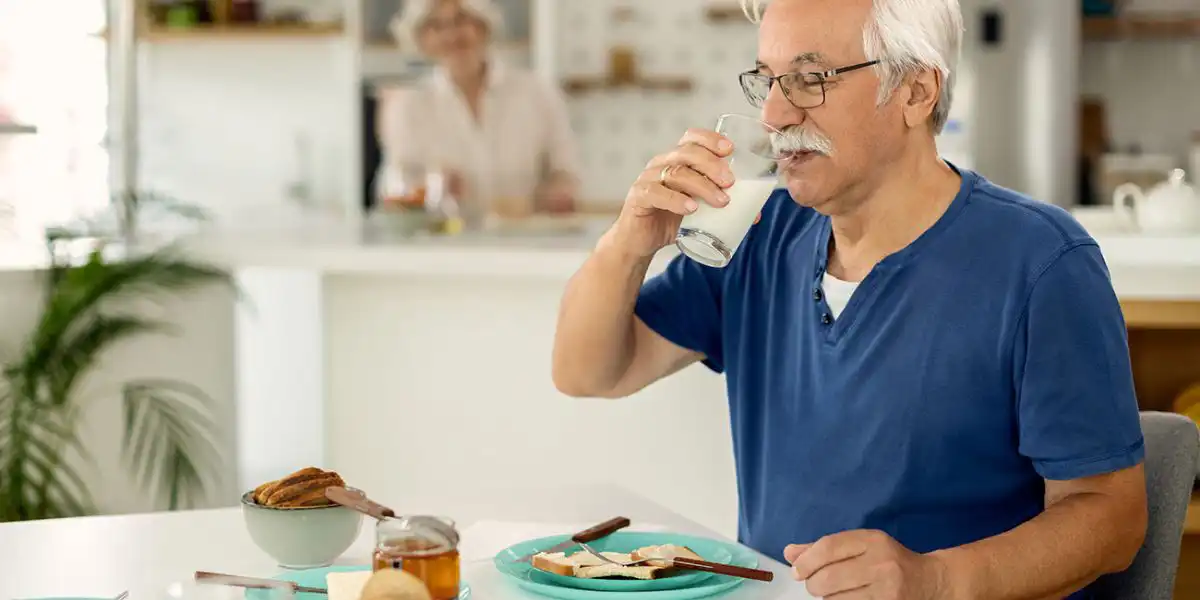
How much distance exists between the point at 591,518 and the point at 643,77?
484 centimetres

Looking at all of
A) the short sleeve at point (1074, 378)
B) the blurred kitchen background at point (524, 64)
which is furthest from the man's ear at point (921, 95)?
the blurred kitchen background at point (524, 64)

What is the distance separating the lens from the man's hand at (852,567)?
1072 mm

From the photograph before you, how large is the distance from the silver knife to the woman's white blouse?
3.33m

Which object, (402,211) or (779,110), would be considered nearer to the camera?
(779,110)

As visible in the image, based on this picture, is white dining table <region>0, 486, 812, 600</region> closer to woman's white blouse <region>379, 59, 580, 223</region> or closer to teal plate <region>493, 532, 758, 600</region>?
teal plate <region>493, 532, 758, 600</region>

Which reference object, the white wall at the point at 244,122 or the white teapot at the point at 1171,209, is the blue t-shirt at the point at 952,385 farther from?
the white wall at the point at 244,122

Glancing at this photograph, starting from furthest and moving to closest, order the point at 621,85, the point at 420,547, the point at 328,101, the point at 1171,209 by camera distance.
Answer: the point at 328,101
the point at 621,85
the point at 1171,209
the point at 420,547

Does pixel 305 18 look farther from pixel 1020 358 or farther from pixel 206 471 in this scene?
pixel 1020 358

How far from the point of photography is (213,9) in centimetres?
600

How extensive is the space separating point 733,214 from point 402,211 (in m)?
2.15

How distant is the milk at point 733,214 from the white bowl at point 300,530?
0.44m

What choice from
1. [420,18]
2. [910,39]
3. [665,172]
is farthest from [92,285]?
[910,39]

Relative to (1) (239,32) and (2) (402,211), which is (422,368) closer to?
(2) (402,211)

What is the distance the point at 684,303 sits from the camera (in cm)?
167
